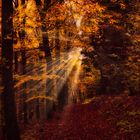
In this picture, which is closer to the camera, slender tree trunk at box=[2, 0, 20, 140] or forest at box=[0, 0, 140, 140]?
slender tree trunk at box=[2, 0, 20, 140]

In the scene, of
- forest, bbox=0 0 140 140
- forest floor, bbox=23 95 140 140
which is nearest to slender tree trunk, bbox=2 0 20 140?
forest, bbox=0 0 140 140

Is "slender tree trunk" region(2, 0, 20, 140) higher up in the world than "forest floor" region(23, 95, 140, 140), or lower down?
higher up

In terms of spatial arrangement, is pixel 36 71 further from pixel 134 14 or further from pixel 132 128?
pixel 132 128

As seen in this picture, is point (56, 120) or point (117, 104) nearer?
point (117, 104)

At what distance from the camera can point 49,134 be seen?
1473 cm

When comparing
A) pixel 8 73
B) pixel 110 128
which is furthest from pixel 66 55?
pixel 8 73

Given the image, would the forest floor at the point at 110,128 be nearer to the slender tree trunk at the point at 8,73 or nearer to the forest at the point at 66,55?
the forest at the point at 66,55

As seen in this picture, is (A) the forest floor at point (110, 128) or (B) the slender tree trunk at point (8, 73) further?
(A) the forest floor at point (110, 128)

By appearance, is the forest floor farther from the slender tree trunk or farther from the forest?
the slender tree trunk

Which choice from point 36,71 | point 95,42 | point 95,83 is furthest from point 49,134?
point 95,83

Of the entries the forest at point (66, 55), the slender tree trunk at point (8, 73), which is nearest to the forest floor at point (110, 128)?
the forest at point (66, 55)

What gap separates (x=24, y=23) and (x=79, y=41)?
19.8ft

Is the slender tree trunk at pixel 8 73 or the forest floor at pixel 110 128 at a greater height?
the slender tree trunk at pixel 8 73

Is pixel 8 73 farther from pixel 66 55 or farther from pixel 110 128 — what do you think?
pixel 66 55
